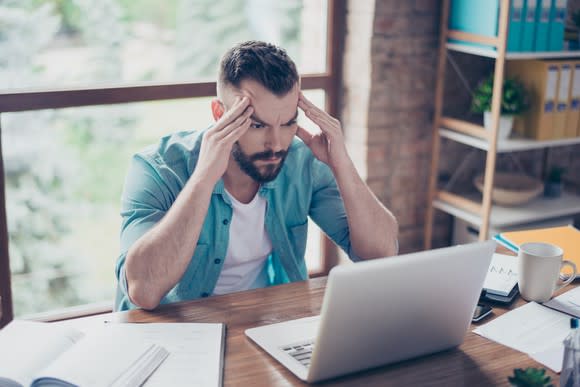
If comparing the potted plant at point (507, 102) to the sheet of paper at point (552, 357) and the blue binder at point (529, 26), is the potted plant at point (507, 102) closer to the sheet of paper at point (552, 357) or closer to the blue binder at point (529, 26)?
the blue binder at point (529, 26)

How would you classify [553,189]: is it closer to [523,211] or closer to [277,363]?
[523,211]

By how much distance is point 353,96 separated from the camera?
118 inches

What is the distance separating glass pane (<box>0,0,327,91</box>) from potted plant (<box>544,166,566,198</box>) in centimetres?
113

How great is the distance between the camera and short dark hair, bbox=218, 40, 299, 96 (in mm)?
1707

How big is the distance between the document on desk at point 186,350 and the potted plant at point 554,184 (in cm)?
220

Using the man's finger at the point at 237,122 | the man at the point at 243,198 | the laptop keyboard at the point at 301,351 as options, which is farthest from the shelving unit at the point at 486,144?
the laptop keyboard at the point at 301,351

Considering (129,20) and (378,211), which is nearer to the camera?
(378,211)

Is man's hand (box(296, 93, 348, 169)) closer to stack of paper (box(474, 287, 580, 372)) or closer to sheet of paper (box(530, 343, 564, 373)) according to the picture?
stack of paper (box(474, 287, 580, 372))

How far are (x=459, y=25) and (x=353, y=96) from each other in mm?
512

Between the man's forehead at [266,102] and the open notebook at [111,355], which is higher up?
the man's forehead at [266,102]

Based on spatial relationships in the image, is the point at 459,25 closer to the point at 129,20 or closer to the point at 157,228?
the point at 129,20

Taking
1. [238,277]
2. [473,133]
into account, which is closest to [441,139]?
[473,133]

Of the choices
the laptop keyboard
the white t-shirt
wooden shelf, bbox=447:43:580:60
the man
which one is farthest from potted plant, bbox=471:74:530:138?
the laptop keyboard

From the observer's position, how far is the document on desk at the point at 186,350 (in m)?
1.18
